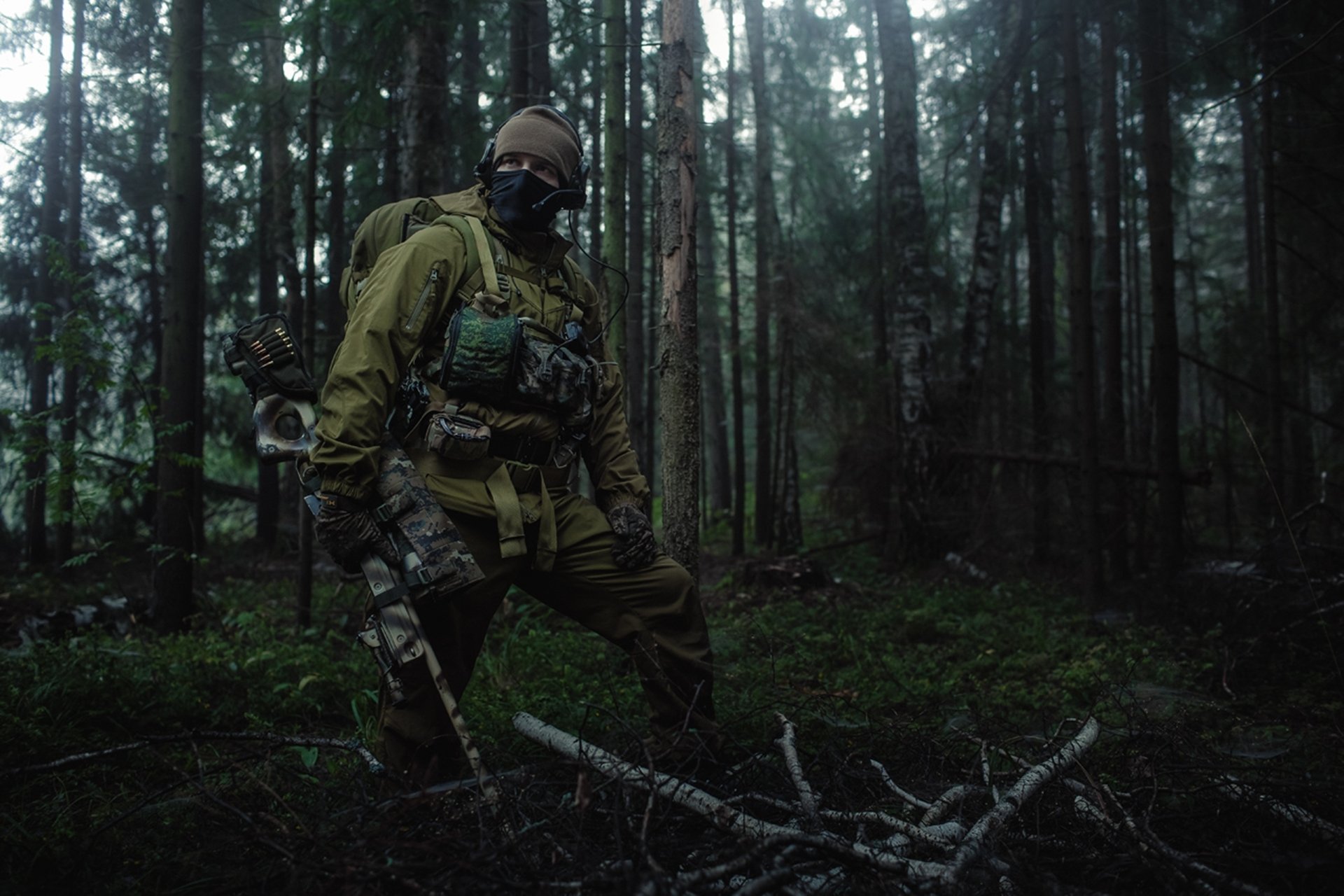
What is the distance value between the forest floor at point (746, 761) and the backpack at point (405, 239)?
1.79 m

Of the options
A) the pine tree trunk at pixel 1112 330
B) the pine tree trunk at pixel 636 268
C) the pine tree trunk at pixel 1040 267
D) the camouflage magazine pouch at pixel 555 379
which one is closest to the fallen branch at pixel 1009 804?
the camouflage magazine pouch at pixel 555 379

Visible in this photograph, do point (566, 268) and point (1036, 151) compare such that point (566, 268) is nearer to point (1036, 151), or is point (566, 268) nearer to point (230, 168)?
point (1036, 151)

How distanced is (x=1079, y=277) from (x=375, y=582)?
24.8 feet

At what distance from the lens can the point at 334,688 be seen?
17.4 feet

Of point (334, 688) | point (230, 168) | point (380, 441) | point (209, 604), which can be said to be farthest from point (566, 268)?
point (230, 168)

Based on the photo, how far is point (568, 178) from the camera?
3832 mm

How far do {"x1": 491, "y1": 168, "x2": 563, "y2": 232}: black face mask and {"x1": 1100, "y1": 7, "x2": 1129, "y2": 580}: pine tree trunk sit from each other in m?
7.72

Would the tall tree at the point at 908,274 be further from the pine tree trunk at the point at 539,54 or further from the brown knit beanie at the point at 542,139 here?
the brown knit beanie at the point at 542,139

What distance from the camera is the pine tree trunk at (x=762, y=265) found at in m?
12.7

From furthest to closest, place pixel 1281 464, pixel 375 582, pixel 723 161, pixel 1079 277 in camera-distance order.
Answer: pixel 723 161 < pixel 1281 464 < pixel 1079 277 < pixel 375 582

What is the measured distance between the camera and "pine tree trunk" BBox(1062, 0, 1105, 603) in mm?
8211

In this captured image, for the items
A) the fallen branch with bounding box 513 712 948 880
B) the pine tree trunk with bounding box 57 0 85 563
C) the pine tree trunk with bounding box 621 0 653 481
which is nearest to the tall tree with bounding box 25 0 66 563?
the pine tree trunk with bounding box 57 0 85 563

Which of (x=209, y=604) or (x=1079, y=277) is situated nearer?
(x=209, y=604)

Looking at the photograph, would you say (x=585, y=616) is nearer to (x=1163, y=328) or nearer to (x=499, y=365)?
(x=499, y=365)
